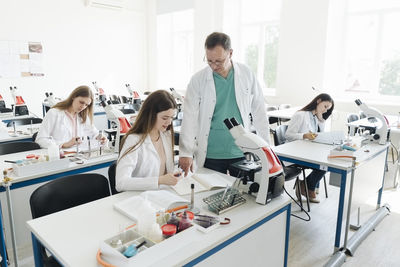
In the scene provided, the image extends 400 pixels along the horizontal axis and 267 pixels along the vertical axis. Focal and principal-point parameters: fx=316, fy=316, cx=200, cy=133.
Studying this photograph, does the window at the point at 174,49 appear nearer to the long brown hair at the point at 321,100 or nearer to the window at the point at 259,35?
the window at the point at 259,35

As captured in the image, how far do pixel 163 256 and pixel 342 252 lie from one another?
5.32 ft

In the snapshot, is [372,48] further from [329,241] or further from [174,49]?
[174,49]

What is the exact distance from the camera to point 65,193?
153 cm

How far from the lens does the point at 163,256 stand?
98 centimetres

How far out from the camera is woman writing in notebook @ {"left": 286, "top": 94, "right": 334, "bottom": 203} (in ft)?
9.57

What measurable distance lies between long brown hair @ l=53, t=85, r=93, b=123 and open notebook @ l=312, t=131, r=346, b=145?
6.51ft

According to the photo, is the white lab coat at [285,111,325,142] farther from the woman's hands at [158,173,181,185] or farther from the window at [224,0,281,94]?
the window at [224,0,281,94]

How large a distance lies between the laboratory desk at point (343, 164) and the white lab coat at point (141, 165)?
1026 mm

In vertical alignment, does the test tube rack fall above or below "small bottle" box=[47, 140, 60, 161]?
below

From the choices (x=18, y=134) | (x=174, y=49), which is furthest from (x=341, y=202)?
→ (x=174, y=49)

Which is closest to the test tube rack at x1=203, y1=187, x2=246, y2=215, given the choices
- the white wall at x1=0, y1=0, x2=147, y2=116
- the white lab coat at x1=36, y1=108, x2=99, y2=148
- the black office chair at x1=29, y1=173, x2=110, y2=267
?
the black office chair at x1=29, y1=173, x2=110, y2=267

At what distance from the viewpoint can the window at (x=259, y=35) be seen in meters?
6.38

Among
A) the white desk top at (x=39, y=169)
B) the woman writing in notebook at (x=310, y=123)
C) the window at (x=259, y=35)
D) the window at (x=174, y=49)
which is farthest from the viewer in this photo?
the window at (x=174, y=49)

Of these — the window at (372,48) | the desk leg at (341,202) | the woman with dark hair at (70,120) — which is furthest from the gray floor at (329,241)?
the window at (372,48)
